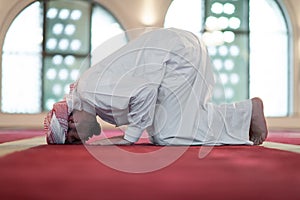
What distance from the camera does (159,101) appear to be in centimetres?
321

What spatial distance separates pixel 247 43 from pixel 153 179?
9843 mm

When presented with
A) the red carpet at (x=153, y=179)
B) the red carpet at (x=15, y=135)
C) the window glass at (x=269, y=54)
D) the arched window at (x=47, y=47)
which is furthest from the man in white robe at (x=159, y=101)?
the window glass at (x=269, y=54)

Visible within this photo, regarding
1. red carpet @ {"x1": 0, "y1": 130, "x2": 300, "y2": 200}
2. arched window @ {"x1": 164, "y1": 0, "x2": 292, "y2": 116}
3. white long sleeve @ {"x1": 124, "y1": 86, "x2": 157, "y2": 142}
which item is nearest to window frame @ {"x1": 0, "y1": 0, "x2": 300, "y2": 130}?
arched window @ {"x1": 164, "y1": 0, "x2": 292, "y2": 116}

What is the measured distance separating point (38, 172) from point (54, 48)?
9.00m

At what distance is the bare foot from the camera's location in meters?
3.34

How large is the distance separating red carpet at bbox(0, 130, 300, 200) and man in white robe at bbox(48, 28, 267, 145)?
746mm

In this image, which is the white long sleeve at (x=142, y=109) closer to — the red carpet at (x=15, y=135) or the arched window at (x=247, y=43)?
the red carpet at (x=15, y=135)

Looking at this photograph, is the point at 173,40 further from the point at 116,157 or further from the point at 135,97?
the point at 116,157

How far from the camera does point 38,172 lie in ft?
5.95

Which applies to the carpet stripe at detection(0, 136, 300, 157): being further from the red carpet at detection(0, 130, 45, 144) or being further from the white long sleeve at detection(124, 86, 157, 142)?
the white long sleeve at detection(124, 86, 157, 142)

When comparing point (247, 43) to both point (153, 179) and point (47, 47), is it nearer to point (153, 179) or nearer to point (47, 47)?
point (47, 47)

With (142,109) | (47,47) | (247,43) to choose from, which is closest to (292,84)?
(247,43)

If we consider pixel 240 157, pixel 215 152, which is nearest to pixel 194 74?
pixel 215 152

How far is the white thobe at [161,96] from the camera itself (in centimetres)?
307
